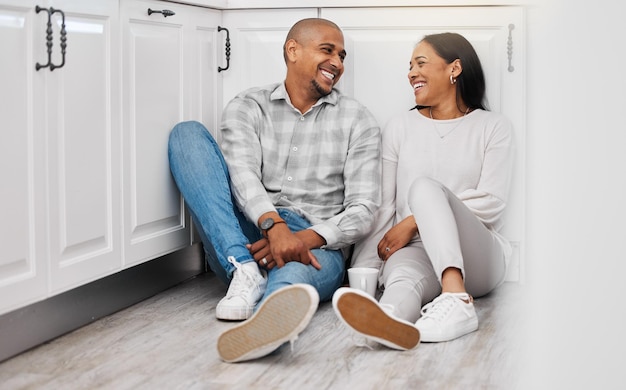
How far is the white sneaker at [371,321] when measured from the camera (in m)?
1.39

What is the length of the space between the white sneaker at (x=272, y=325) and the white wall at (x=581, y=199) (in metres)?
1.18

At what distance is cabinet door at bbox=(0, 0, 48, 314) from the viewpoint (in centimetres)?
136

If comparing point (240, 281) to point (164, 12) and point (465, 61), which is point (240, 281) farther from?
point (465, 61)

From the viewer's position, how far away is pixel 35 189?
1460mm

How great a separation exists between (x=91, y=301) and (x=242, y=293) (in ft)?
1.15

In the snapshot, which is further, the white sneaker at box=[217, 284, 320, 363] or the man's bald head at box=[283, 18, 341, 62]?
the man's bald head at box=[283, 18, 341, 62]

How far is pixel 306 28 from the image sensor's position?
2107mm

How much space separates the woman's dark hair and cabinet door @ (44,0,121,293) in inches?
35.1

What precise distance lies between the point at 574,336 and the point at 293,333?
1.24 m

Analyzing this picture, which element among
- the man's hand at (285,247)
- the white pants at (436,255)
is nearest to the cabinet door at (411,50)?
the white pants at (436,255)

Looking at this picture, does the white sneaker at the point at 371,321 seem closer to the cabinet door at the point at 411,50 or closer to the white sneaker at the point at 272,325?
the white sneaker at the point at 272,325

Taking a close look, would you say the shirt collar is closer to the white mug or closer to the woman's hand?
the woman's hand

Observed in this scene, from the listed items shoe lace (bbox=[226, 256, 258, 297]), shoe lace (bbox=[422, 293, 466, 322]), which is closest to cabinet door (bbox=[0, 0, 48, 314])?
shoe lace (bbox=[226, 256, 258, 297])

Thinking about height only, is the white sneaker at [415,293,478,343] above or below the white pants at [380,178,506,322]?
below
